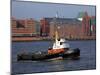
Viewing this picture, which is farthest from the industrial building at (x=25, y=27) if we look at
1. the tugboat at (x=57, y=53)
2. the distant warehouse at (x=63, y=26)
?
the tugboat at (x=57, y=53)

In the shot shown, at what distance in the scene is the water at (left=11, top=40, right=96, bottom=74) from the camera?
3.06 m

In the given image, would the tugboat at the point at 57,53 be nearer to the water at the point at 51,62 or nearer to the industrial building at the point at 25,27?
the water at the point at 51,62

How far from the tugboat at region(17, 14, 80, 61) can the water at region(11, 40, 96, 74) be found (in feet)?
0.17

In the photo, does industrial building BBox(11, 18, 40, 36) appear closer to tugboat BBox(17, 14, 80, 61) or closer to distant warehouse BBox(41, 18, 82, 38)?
distant warehouse BBox(41, 18, 82, 38)

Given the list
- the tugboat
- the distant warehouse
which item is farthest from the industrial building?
the tugboat

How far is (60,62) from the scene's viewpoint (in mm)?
3264

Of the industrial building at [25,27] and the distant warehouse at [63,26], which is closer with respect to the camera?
the industrial building at [25,27]

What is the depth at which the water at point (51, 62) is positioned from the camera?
306 centimetres

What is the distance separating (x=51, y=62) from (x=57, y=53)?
14 centimetres

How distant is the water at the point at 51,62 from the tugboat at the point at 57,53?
0.05 m

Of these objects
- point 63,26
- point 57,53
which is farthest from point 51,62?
point 63,26

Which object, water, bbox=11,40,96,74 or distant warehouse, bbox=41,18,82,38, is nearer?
water, bbox=11,40,96,74

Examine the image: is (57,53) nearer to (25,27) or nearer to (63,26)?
(63,26)

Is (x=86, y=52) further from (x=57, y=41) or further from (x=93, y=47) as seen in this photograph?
(x=57, y=41)
